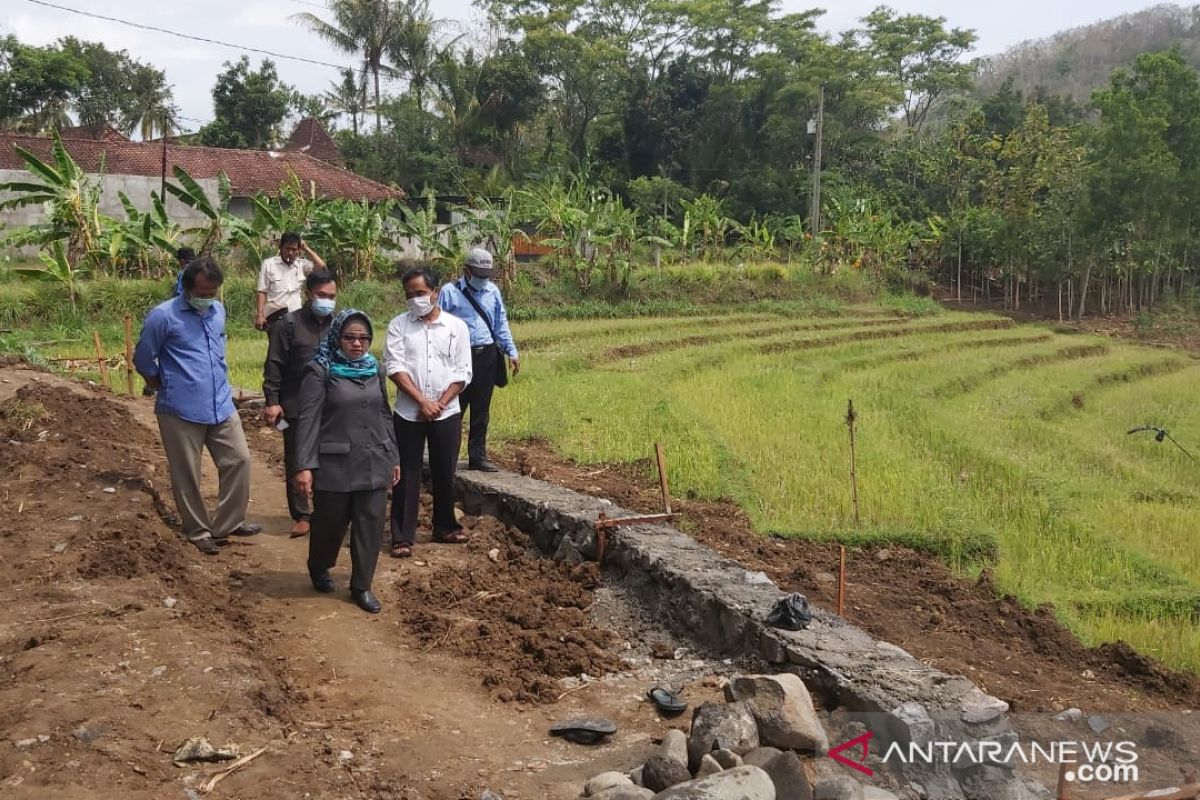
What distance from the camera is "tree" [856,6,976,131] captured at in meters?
37.7

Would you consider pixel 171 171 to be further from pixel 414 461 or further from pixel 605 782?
pixel 605 782

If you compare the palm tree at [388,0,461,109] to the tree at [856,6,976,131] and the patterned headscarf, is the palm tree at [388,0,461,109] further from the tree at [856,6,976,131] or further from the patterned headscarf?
the patterned headscarf

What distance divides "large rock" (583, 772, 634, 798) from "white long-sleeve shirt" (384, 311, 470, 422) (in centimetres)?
268

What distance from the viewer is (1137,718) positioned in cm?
428

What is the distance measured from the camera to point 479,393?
6.35m

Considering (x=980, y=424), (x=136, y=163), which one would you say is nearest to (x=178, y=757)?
(x=980, y=424)

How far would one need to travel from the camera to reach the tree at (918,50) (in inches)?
1484

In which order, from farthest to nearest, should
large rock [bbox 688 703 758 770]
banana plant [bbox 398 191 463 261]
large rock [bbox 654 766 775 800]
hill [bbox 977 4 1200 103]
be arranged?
hill [bbox 977 4 1200 103] → banana plant [bbox 398 191 463 261] → large rock [bbox 688 703 758 770] → large rock [bbox 654 766 775 800]

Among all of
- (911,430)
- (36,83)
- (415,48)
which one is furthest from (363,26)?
(911,430)

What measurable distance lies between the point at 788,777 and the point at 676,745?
17.1 inches

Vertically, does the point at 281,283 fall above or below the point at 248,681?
above

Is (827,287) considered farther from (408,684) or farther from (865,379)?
(408,684)

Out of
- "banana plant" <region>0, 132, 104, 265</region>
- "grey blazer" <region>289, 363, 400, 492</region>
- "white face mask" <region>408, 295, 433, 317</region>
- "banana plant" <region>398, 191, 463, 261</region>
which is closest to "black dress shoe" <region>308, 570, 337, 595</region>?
"grey blazer" <region>289, 363, 400, 492</region>

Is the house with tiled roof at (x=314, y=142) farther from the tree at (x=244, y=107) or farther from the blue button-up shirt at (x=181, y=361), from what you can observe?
the blue button-up shirt at (x=181, y=361)
